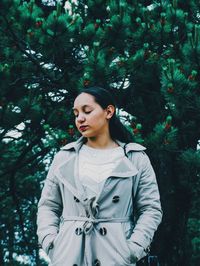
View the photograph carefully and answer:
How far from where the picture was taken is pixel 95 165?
2447 millimetres

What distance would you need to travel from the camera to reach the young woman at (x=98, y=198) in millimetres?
2268

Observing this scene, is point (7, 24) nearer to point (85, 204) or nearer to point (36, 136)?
point (36, 136)

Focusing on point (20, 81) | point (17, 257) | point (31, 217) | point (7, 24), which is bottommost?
point (17, 257)

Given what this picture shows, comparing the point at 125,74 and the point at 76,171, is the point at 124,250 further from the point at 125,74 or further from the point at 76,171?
the point at 125,74

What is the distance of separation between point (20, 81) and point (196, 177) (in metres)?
1.89

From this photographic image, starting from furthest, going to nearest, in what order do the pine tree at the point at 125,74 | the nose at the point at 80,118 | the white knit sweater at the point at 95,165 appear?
the pine tree at the point at 125,74 → the nose at the point at 80,118 → the white knit sweater at the point at 95,165

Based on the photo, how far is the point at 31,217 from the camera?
11.3 metres

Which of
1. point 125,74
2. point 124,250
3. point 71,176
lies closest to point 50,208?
point 71,176

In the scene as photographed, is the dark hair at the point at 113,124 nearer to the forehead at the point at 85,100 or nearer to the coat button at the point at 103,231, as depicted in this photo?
the forehead at the point at 85,100

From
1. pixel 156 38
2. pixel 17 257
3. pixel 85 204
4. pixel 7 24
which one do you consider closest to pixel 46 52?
pixel 7 24

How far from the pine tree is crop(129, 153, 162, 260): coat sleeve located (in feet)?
4.70

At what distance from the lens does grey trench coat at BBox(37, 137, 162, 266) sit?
89.0 inches

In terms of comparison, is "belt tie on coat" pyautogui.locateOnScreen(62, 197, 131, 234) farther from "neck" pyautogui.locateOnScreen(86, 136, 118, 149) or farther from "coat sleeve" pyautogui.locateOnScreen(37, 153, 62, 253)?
"neck" pyautogui.locateOnScreen(86, 136, 118, 149)

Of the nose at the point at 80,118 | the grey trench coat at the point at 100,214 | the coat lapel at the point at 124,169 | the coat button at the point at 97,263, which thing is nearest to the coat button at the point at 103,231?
the grey trench coat at the point at 100,214
